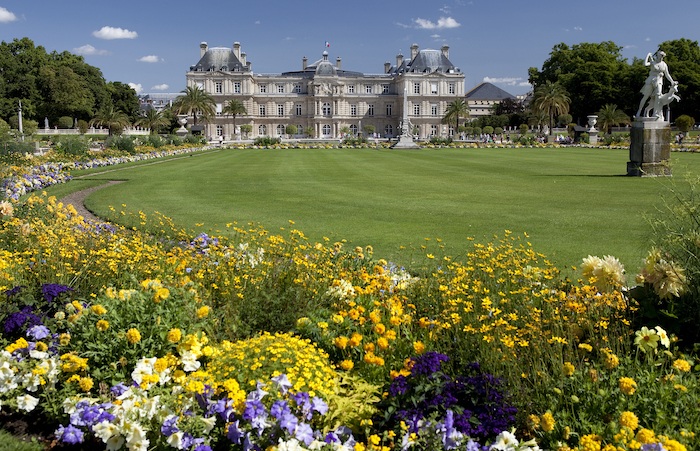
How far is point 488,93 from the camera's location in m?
139

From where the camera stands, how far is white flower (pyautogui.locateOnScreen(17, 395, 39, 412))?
363 centimetres

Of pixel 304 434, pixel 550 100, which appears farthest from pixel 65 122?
pixel 304 434

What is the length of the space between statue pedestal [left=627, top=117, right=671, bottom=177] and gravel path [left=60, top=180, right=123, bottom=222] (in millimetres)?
16733

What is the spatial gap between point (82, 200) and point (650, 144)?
685 inches

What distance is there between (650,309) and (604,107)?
232ft

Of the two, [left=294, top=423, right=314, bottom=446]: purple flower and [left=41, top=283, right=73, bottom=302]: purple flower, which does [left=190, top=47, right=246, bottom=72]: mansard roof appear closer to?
[left=41, top=283, right=73, bottom=302]: purple flower

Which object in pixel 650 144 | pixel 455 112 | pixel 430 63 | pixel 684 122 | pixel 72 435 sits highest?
pixel 430 63

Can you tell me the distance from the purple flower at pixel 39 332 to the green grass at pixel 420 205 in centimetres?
357

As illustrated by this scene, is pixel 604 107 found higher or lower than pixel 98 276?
higher

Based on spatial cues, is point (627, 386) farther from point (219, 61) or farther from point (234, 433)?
point (219, 61)

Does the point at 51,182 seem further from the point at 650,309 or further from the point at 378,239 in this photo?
the point at 650,309

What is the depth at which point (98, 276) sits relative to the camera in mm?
5316

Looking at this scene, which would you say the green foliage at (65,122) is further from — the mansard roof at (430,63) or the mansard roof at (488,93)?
the mansard roof at (488,93)

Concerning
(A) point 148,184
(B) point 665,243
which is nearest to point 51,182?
(A) point 148,184
